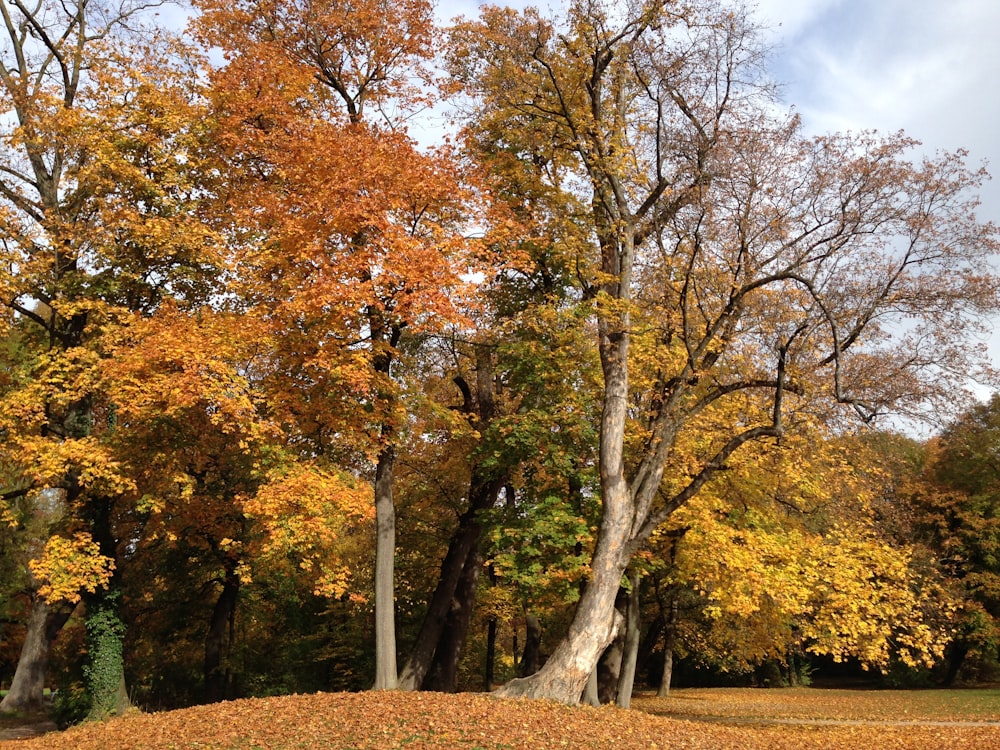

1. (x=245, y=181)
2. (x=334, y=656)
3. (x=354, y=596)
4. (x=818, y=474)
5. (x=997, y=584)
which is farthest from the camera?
(x=997, y=584)

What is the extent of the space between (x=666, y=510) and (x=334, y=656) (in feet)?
50.5

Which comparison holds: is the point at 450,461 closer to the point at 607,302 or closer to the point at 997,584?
the point at 607,302

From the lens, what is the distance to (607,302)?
1349cm

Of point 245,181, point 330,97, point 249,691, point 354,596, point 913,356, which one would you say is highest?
point 330,97

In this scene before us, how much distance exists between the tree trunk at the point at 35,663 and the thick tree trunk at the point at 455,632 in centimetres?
1203

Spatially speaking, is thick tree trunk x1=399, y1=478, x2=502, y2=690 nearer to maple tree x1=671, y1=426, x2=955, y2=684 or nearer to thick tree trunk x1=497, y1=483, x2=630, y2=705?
maple tree x1=671, y1=426, x2=955, y2=684

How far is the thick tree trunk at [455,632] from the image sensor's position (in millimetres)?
18375

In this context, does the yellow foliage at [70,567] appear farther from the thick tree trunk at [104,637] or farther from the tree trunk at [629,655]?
the tree trunk at [629,655]

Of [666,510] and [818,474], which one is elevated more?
[818,474]

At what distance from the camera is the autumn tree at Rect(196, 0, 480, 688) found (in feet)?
41.1

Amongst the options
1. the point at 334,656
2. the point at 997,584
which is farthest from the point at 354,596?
the point at 997,584

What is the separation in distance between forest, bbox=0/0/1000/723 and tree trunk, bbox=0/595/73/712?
540cm

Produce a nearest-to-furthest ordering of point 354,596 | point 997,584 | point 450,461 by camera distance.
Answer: point 354,596 < point 450,461 < point 997,584

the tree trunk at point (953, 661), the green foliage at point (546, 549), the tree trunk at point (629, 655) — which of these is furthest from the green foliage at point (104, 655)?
the tree trunk at point (953, 661)
